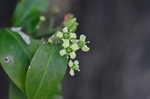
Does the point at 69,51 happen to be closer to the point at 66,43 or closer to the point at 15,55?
the point at 66,43

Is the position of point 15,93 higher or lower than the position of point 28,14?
lower

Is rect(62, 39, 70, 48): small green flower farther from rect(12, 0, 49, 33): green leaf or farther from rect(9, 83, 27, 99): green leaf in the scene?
rect(12, 0, 49, 33): green leaf

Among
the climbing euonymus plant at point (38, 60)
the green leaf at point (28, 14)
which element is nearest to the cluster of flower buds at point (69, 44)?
the climbing euonymus plant at point (38, 60)

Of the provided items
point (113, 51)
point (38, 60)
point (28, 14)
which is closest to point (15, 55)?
point (38, 60)

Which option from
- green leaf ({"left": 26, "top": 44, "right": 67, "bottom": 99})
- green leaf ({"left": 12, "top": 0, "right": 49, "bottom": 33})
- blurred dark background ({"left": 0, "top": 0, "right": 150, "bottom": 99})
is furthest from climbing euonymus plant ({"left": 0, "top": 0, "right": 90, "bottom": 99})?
blurred dark background ({"left": 0, "top": 0, "right": 150, "bottom": 99})

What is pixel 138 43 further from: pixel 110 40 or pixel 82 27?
pixel 82 27
